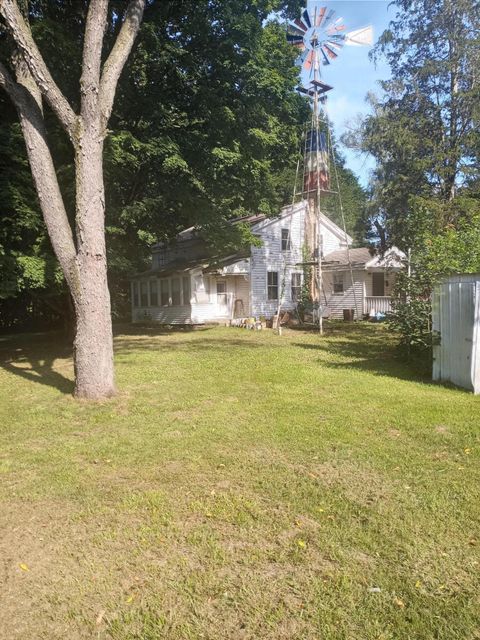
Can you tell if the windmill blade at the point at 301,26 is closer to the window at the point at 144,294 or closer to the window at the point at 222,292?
the window at the point at 222,292

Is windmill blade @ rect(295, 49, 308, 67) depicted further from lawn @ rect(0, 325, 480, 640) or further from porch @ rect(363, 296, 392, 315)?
lawn @ rect(0, 325, 480, 640)

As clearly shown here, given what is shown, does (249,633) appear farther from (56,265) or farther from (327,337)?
(327,337)

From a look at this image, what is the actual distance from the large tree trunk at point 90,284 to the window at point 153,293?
1754cm

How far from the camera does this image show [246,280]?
23.9 metres

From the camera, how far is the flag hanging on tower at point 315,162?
742 inches

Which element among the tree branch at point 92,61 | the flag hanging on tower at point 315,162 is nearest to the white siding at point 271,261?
the flag hanging on tower at point 315,162

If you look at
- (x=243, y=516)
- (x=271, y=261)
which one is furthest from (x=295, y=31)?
(x=243, y=516)

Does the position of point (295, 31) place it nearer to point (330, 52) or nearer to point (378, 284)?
point (330, 52)

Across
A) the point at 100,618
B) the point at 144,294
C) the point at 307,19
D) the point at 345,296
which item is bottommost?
the point at 100,618

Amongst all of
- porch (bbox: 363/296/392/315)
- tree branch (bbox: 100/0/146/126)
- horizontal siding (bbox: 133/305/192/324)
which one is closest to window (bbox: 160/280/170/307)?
horizontal siding (bbox: 133/305/192/324)

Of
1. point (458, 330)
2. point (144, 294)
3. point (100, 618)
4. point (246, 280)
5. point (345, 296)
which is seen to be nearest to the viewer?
point (100, 618)

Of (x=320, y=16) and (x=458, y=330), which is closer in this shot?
(x=458, y=330)

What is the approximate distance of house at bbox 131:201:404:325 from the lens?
74.6ft

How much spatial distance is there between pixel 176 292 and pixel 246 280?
3633 mm
